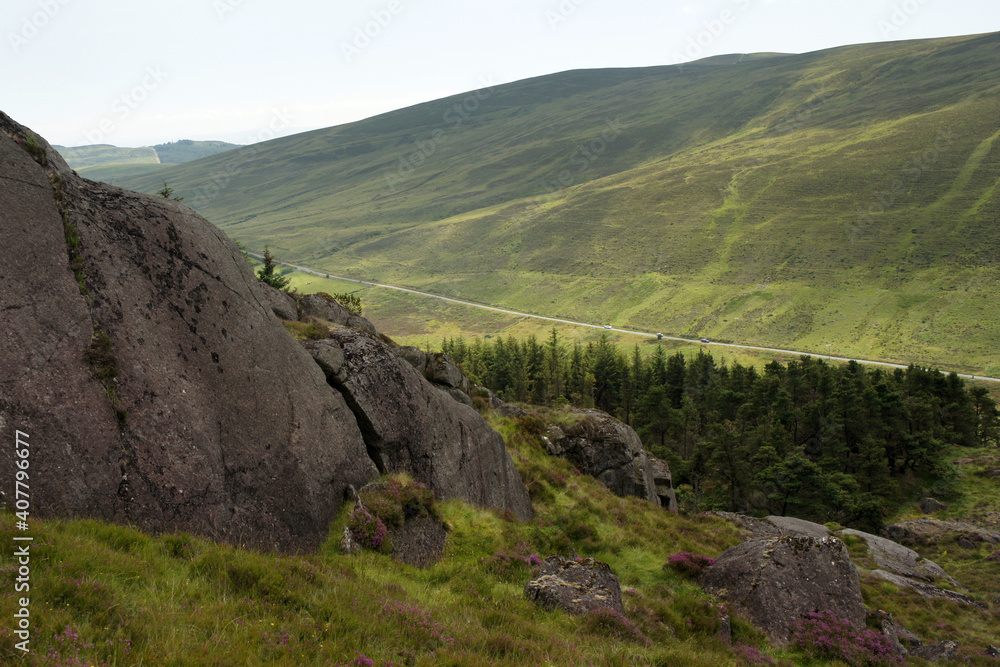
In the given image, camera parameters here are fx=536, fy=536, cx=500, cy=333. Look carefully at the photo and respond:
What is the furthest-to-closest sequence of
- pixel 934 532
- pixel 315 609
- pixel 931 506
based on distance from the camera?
pixel 931 506 → pixel 934 532 → pixel 315 609

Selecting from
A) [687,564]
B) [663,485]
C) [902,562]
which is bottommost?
[902,562]

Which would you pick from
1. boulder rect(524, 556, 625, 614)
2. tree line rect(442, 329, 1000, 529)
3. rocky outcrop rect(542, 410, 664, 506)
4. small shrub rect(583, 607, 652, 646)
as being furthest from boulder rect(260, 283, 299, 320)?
tree line rect(442, 329, 1000, 529)

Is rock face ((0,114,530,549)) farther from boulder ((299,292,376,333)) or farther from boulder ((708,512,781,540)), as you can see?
boulder ((708,512,781,540))

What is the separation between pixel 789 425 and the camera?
84375 millimetres

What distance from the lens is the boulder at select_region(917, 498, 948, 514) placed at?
6444cm

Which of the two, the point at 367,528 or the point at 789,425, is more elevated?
the point at 367,528

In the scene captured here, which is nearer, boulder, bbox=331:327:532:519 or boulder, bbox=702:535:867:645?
boulder, bbox=702:535:867:645

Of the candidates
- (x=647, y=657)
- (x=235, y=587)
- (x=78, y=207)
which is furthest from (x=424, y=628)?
(x=78, y=207)

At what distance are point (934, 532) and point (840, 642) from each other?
166ft

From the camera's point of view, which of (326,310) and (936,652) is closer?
(936,652)

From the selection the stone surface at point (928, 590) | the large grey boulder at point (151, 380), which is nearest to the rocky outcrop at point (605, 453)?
the stone surface at point (928, 590)

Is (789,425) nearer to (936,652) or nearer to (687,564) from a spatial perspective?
(936,652)

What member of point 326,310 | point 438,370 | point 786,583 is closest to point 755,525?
point 786,583

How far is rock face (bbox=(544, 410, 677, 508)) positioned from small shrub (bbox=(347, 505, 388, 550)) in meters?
21.1
